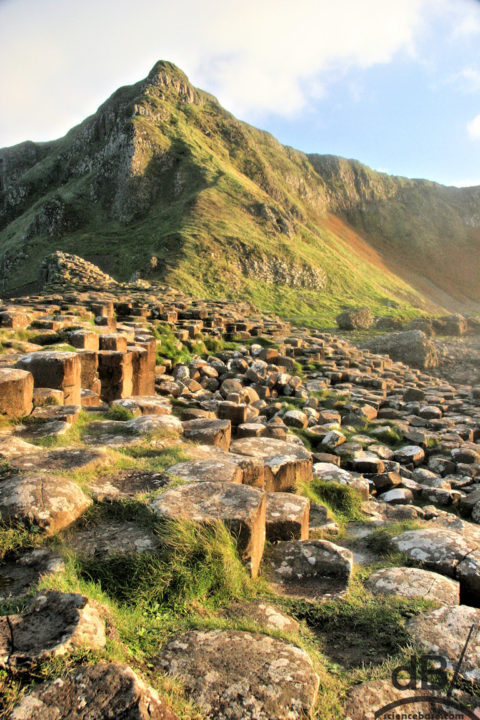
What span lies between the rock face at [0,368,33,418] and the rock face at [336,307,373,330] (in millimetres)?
24762

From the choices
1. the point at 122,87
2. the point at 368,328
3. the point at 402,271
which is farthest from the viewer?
the point at 402,271

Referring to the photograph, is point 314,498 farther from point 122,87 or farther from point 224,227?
point 122,87

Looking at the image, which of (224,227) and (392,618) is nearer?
(392,618)

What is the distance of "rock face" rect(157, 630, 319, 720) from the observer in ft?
6.25

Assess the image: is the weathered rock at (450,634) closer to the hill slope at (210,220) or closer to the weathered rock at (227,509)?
the weathered rock at (227,509)

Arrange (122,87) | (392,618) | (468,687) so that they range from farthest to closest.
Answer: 1. (122,87)
2. (392,618)
3. (468,687)

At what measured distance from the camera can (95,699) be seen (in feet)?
5.49

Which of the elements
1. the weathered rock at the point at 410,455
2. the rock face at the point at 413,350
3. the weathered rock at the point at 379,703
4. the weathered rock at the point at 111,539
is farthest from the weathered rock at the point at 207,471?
the rock face at the point at 413,350

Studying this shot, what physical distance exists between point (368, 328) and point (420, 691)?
27641 mm

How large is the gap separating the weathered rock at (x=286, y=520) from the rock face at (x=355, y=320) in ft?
81.9

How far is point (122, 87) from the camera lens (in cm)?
6912

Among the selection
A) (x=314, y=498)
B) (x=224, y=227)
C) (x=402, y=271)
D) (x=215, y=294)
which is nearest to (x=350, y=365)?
(x=314, y=498)

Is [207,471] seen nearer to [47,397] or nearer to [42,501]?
[42,501]

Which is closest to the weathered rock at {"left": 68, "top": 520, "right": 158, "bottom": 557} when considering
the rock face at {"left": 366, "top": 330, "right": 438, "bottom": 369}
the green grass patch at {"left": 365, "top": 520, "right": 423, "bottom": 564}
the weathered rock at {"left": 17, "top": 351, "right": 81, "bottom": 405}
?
the green grass patch at {"left": 365, "top": 520, "right": 423, "bottom": 564}
